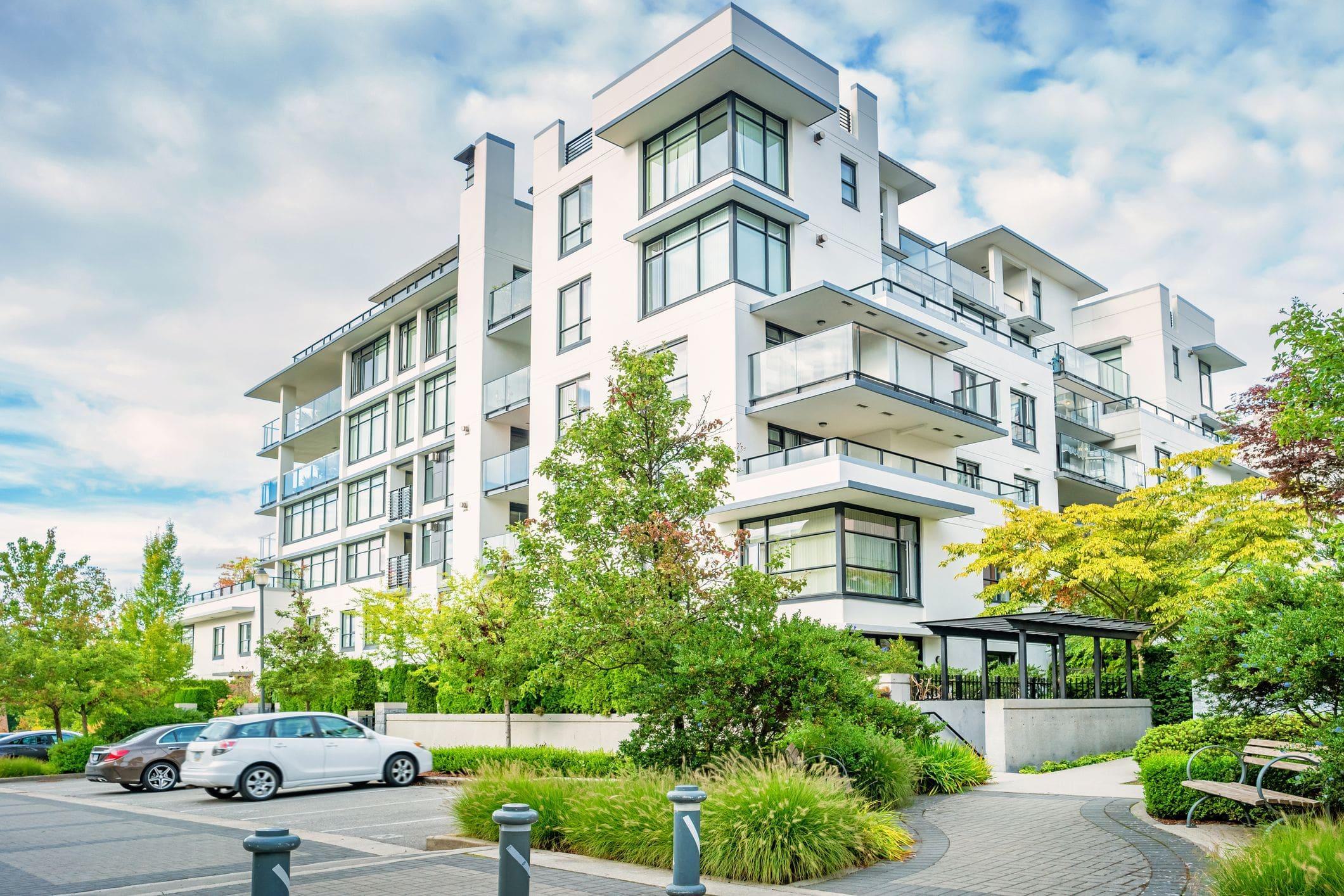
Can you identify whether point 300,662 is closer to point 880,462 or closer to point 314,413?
point 880,462

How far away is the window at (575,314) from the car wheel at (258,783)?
15.8 metres

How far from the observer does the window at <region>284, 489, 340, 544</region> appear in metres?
48.0

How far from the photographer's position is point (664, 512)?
55.8 ft

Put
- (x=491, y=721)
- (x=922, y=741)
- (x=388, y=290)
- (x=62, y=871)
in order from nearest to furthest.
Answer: (x=62, y=871) < (x=922, y=741) < (x=491, y=721) < (x=388, y=290)

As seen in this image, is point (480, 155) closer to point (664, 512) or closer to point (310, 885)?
point (664, 512)

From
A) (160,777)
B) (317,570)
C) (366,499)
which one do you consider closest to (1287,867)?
(160,777)

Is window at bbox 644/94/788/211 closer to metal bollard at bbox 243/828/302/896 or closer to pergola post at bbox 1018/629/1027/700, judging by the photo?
pergola post at bbox 1018/629/1027/700

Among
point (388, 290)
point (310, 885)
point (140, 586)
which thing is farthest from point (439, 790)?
point (140, 586)

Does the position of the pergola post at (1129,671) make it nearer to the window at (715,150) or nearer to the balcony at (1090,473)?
the balcony at (1090,473)

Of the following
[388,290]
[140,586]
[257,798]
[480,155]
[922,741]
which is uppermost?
[480,155]

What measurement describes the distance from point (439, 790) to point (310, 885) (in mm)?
10760

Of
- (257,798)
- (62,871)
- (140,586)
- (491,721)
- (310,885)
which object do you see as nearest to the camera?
(310,885)

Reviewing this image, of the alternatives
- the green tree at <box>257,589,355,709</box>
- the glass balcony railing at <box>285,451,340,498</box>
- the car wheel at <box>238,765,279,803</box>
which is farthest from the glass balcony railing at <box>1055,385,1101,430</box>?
the car wheel at <box>238,765,279,803</box>

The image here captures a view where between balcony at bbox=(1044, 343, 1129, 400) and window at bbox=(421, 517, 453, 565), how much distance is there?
22176 mm
